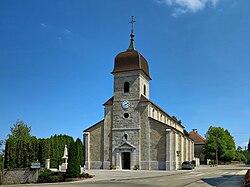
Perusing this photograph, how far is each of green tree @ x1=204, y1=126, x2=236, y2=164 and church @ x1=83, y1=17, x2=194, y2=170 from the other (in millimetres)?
28132

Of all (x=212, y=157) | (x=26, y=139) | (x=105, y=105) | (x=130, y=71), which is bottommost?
(x=212, y=157)

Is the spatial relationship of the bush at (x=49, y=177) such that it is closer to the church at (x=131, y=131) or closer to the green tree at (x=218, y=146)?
the church at (x=131, y=131)

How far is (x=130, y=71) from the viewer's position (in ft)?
145

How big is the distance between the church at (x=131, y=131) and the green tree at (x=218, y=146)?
92.3 feet

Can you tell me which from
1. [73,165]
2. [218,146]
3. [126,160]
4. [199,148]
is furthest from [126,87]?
[199,148]

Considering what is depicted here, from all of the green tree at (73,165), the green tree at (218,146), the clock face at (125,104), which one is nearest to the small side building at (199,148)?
the green tree at (218,146)

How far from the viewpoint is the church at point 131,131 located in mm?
41500

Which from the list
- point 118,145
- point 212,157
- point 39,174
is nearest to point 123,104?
point 118,145

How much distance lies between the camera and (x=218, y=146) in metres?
72.1

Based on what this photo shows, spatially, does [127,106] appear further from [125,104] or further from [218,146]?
[218,146]

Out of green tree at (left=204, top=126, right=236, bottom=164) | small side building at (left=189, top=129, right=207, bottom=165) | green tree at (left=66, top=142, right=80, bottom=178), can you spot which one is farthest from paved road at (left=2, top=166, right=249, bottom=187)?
small side building at (left=189, top=129, right=207, bottom=165)

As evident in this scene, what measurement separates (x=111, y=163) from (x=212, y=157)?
118 ft

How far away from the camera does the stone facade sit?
41500 millimetres

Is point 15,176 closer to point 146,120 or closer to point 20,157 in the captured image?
point 20,157
